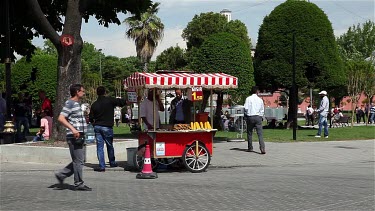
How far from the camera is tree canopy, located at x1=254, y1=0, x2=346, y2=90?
112 ft

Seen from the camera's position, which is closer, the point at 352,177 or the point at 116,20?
the point at 352,177

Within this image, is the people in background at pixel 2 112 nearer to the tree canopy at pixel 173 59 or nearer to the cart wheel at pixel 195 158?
the cart wheel at pixel 195 158

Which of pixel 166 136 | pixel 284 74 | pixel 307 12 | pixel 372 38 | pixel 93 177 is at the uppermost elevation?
pixel 372 38

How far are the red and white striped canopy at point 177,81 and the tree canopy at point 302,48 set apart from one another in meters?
20.4

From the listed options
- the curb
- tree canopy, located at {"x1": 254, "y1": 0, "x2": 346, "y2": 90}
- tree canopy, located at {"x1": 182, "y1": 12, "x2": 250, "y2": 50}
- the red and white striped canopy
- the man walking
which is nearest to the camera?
the man walking

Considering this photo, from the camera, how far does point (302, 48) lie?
3422 cm

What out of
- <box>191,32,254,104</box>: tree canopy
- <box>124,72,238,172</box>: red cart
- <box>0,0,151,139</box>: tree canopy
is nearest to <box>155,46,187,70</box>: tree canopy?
<box>191,32,254,104</box>: tree canopy

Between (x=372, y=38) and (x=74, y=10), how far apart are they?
64.4 meters

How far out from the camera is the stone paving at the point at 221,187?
355 inches

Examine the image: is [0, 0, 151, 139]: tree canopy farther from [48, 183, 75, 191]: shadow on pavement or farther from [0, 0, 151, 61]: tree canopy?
[48, 183, 75, 191]: shadow on pavement

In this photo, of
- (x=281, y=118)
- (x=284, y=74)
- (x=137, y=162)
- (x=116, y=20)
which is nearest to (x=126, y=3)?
(x=116, y=20)

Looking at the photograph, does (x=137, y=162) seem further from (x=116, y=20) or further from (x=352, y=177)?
(x=116, y=20)

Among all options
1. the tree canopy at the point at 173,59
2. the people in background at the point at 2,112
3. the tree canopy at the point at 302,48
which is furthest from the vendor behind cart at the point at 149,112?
the tree canopy at the point at 173,59

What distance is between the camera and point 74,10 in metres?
17.8
